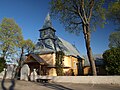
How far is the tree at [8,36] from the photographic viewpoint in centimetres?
3222

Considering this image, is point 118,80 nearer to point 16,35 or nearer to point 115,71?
point 115,71

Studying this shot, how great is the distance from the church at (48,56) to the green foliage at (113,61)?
11469 millimetres

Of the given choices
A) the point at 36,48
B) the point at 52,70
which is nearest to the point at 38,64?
the point at 52,70

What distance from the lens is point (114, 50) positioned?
2148cm

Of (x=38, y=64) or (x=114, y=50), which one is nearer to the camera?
(x=114, y=50)

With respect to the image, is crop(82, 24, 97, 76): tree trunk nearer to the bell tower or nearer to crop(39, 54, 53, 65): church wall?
crop(39, 54, 53, 65): church wall

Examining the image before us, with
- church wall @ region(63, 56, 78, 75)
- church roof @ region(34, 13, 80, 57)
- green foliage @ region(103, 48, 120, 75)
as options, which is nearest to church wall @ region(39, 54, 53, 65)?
church roof @ region(34, 13, 80, 57)

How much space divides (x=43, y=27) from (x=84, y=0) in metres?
15.6

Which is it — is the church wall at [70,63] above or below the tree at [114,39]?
below

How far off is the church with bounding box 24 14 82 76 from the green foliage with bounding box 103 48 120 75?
11469 mm

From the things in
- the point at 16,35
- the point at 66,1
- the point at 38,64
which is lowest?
the point at 38,64

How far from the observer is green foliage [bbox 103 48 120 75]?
20.9 m

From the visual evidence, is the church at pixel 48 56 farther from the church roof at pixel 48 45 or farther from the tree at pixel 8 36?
the tree at pixel 8 36

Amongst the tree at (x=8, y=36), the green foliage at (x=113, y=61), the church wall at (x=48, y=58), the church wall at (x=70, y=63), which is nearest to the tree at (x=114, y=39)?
the church wall at (x=70, y=63)
